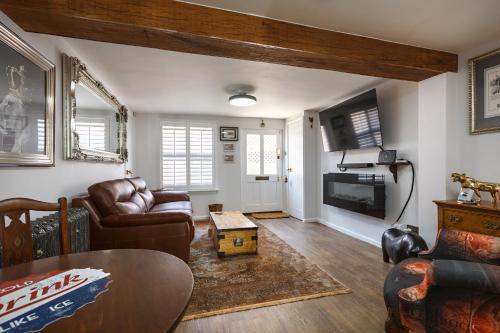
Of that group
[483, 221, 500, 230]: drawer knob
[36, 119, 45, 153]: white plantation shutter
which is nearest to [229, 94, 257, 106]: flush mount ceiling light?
[36, 119, 45, 153]: white plantation shutter

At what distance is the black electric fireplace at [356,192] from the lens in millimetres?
3279

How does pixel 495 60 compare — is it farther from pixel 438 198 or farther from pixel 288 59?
pixel 288 59

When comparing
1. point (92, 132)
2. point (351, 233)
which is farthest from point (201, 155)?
point (351, 233)

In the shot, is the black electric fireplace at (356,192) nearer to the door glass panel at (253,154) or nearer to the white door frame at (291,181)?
the white door frame at (291,181)

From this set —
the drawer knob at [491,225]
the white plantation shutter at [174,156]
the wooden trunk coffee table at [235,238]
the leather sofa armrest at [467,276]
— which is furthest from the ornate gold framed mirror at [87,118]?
the drawer knob at [491,225]

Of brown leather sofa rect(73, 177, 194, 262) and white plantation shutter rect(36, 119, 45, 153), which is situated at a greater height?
white plantation shutter rect(36, 119, 45, 153)

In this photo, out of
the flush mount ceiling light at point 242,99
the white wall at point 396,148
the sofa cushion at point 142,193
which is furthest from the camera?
the sofa cushion at point 142,193

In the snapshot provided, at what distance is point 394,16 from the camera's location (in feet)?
5.91

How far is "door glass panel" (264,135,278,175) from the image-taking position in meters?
5.73

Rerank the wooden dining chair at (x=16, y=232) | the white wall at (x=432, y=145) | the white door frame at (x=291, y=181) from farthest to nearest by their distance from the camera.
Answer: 1. the white door frame at (x=291, y=181)
2. the white wall at (x=432, y=145)
3. the wooden dining chair at (x=16, y=232)

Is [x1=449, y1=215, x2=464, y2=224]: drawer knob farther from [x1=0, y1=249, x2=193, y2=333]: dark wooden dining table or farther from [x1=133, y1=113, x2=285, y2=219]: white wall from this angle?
[x1=133, y1=113, x2=285, y2=219]: white wall

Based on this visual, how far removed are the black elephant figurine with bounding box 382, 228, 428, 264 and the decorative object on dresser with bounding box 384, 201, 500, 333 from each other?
643mm

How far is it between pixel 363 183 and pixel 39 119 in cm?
374

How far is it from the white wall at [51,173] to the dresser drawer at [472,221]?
135 inches
